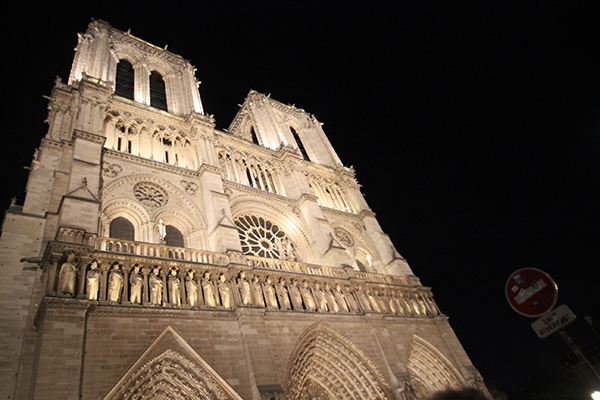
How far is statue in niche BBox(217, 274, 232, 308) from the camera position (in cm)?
1001

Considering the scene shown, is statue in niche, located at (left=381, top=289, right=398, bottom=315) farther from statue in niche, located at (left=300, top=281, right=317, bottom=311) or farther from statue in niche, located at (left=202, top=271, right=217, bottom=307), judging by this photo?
statue in niche, located at (left=202, top=271, right=217, bottom=307)

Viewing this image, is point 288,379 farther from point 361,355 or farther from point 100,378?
point 100,378

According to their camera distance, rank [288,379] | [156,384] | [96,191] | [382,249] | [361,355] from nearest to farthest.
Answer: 1. [156,384]
2. [288,379]
3. [96,191]
4. [361,355]
5. [382,249]

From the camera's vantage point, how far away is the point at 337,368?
1125 centimetres

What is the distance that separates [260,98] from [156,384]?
720 inches

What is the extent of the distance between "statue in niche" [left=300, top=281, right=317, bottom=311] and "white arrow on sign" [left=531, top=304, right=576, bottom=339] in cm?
841

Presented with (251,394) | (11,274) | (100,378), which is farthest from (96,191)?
(251,394)

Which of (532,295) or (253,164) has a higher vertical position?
(253,164)

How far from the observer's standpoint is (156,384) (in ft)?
26.2

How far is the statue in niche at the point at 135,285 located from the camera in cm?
866

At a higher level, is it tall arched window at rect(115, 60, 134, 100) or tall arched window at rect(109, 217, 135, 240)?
tall arched window at rect(115, 60, 134, 100)

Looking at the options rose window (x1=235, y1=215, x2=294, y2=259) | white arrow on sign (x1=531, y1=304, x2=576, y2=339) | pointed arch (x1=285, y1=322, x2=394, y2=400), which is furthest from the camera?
rose window (x1=235, y1=215, x2=294, y2=259)

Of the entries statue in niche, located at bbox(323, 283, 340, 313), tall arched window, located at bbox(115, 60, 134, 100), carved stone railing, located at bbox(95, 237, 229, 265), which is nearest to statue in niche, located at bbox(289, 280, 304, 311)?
statue in niche, located at bbox(323, 283, 340, 313)

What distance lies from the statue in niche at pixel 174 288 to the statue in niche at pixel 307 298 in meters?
A: 3.95
